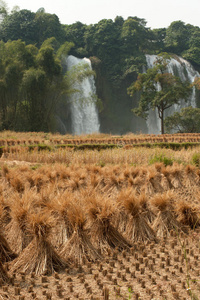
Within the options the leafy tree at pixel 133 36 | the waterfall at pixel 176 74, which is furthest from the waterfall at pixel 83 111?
the leafy tree at pixel 133 36

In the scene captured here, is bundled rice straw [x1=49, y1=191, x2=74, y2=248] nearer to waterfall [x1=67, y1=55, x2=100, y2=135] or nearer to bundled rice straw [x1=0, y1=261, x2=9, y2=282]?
bundled rice straw [x1=0, y1=261, x2=9, y2=282]

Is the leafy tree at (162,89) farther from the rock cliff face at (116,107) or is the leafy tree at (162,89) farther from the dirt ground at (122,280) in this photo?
the dirt ground at (122,280)

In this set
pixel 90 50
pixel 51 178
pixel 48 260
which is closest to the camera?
pixel 48 260

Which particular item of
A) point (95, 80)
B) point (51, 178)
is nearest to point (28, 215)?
point (51, 178)

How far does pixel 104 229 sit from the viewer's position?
13.4 ft

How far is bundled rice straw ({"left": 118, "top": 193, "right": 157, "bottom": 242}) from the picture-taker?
4340 millimetres

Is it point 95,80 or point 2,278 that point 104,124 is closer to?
point 95,80

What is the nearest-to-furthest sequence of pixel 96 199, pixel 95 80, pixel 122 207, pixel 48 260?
pixel 48 260 < pixel 96 199 < pixel 122 207 < pixel 95 80

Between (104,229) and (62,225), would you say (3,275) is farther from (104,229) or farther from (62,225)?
(104,229)

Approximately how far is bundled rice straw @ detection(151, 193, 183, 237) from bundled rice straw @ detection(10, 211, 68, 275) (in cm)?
155

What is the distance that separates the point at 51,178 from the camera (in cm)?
669

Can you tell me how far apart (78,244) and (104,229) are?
1.41ft

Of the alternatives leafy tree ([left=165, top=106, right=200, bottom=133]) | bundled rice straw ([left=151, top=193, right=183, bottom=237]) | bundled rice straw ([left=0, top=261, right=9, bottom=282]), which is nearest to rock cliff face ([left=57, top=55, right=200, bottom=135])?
leafy tree ([left=165, top=106, right=200, bottom=133])

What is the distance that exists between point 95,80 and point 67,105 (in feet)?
16.8
